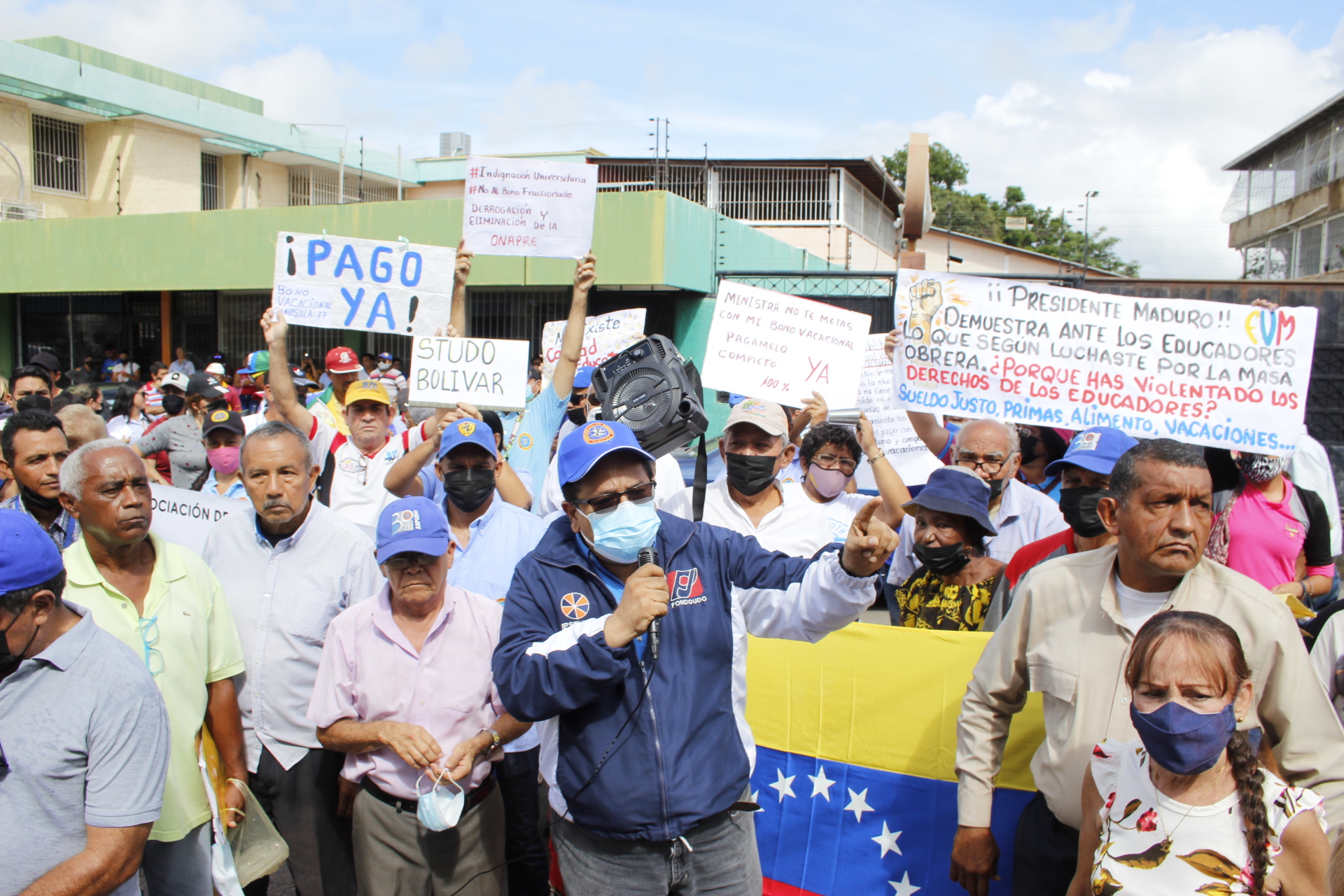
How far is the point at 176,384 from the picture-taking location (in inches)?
320

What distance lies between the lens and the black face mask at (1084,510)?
11.5 ft

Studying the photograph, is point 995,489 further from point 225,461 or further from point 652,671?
point 225,461

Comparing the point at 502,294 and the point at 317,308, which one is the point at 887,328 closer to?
the point at 502,294

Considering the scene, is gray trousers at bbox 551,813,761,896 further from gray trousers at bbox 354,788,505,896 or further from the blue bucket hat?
the blue bucket hat

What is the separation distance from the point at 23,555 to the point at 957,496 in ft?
9.68

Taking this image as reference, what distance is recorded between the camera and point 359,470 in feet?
17.0

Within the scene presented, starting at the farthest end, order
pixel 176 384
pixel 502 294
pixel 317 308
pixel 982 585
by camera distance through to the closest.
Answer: pixel 502 294 < pixel 176 384 < pixel 317 308 < pixel 982 585

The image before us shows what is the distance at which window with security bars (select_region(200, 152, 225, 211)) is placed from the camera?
29.1m

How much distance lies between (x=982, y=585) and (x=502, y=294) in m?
14.5

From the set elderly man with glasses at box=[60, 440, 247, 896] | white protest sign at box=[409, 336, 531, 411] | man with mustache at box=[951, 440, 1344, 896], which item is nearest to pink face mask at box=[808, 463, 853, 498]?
white protest sign at box=[409, 336, 531, 411]

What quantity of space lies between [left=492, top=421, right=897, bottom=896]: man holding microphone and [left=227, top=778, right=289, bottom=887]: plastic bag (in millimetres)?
1162

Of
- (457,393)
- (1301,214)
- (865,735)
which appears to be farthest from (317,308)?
(1301,214)

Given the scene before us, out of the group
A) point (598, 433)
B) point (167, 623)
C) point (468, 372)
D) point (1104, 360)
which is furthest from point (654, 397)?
point (468, 372)

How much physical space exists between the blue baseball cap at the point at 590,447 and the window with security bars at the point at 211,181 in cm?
3082
